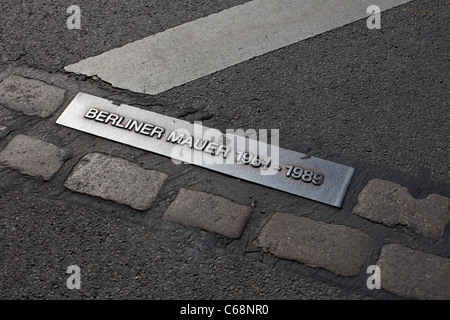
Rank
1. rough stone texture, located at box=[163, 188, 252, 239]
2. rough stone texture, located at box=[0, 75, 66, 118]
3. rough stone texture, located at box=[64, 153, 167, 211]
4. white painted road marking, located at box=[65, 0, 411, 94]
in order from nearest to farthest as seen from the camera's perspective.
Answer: rough stone texture, located at box=[163, 188, 252, 239], rough stone texture, located at box=[64, 153, 167, 211], rough stone texture, located at box=[0, 75, 66, 118], white painted road marking, located at box=[65, 0, 411, 94]

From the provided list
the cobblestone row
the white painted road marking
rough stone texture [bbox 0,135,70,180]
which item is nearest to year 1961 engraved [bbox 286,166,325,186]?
the cobblestone row

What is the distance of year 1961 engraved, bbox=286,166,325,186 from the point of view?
271 centimetres

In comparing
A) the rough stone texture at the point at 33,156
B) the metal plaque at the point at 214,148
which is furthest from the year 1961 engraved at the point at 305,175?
the rough stone texture at the point at 33,156

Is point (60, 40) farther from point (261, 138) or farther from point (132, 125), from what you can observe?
point (261, 138)

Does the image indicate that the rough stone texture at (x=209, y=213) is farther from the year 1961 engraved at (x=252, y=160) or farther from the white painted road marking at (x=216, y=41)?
the white painted road marking at (x=216, y=41)

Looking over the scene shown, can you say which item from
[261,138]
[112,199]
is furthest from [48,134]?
[261,138]

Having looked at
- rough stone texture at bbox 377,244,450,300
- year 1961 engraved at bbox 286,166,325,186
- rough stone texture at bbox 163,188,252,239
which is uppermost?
year 1961 engraved at bbox 286,166,325,186

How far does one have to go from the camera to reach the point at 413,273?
237 centimetres

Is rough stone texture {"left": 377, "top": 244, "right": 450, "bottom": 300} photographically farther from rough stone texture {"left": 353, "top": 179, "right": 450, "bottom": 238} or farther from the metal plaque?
the metal plaque

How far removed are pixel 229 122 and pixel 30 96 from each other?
1.19m

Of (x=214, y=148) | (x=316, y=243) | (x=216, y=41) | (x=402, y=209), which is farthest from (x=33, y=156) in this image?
(x=402, y=209)

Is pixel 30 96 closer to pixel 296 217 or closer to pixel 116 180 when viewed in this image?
pixel 116 180

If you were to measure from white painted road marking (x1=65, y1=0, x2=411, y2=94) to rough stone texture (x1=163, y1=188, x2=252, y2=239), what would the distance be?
83 cm

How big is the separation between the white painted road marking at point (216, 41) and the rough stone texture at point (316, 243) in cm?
117
